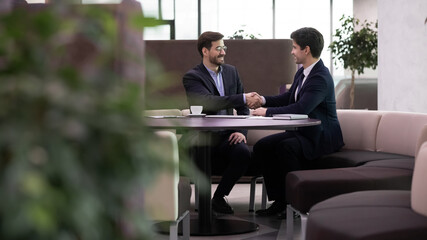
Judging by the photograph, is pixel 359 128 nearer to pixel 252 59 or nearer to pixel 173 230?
pixel 252 59

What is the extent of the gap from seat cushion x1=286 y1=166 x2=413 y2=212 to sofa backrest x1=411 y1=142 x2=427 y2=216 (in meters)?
1.09

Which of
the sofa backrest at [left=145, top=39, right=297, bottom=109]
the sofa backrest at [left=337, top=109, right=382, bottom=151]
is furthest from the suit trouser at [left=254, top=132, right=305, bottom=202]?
the sofa backrest at [left=145, top=39, right=297, bottom=109]

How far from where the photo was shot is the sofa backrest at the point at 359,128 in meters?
4.90

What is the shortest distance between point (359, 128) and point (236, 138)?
903 millimetres

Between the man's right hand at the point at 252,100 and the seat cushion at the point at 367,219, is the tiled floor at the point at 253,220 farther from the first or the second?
the seat cushion at the point at 367,219

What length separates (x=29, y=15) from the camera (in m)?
0.48

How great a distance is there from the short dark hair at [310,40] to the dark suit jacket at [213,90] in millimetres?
548

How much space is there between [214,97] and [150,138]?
13.9ft

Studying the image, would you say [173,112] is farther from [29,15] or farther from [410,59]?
[29,15]

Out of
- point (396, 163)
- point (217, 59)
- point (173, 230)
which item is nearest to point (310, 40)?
point (217, 59)

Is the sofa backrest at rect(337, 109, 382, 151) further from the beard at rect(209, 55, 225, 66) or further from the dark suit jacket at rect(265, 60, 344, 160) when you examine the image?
the beard at rect(209, 55, 225, 66)

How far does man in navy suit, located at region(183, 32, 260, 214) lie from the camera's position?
4797 mm

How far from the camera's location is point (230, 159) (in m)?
4.82

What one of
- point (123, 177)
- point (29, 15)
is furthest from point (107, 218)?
point (29, 15)
